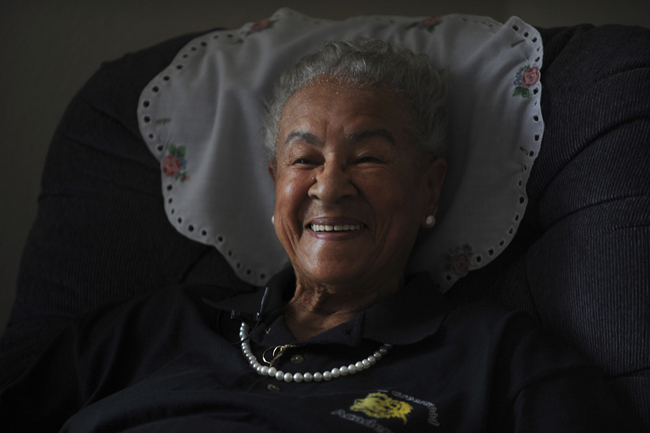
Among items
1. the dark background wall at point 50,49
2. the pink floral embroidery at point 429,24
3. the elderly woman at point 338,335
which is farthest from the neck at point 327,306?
the dark background wall at point 50,49

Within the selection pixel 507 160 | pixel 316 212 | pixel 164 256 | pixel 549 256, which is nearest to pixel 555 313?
pixel 549 256

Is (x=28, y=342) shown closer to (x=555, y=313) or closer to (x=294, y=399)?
(x=294, y=399)

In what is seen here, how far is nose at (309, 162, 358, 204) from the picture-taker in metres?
1.09

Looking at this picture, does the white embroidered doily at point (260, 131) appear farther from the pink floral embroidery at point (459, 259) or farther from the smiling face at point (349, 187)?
the smiling face at point (349, 187)

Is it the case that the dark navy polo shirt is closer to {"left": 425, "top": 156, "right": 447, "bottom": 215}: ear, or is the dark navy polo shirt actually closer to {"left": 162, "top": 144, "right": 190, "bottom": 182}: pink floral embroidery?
{"left": 425, "top": 156, "right": 447, "bottom": 215}: ear

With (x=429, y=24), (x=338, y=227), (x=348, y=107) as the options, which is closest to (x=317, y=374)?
(x=338, y=227)

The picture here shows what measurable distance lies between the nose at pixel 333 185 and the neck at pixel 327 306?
215 mm

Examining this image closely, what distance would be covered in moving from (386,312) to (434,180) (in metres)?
0.38

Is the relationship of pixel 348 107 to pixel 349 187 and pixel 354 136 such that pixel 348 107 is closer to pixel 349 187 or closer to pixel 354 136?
pixel 354 136

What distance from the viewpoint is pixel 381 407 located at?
876 millimetres

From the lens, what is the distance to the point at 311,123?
3.85ft

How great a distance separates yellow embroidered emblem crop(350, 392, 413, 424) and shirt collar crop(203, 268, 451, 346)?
14cm

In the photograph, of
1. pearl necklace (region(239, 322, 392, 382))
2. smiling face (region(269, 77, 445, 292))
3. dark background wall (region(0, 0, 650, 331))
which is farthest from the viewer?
dark background wall (region(0, 0, 650, 331))

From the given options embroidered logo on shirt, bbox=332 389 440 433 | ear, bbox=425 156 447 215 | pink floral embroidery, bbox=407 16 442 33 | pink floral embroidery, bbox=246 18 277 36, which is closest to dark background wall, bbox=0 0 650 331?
pink floral embroidery, bbox=246 18 277 36
